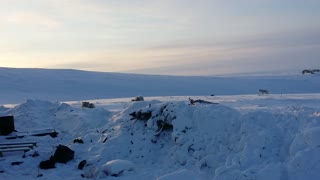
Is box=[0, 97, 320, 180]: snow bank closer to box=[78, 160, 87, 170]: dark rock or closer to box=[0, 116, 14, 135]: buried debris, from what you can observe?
box=[78, 160, 87, 170]: dark rock

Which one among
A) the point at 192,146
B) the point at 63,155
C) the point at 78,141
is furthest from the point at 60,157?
the point at 192,146

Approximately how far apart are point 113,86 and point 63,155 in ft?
87.7

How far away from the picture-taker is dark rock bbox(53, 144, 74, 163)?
10.2 metres

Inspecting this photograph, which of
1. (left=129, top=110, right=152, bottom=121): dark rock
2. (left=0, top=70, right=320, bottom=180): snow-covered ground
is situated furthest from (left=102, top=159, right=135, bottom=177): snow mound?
(left=129, top=110, right=152, bottom=121): dark rock

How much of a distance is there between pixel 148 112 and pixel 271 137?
3.49 metres

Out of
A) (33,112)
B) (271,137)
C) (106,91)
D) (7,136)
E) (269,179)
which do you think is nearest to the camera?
(269,179)

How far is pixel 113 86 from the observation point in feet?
121

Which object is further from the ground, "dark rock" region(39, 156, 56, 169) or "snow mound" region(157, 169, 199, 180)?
"snow mound" region(157, 169, 199, 180)

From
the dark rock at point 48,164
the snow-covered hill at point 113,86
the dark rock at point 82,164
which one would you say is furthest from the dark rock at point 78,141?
the snow-covered hill at point 113,86

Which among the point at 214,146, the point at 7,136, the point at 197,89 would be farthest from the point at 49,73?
the point at 214,146

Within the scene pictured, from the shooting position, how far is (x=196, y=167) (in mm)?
9133

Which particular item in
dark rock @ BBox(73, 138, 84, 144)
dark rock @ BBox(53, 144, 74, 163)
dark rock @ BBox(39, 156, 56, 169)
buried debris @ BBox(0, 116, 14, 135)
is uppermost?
buried debris @ BBox(0, 116, 14, 135)

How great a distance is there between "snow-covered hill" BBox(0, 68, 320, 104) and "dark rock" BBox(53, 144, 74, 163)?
18787mm

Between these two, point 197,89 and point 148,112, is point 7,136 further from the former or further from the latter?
point 197,89
